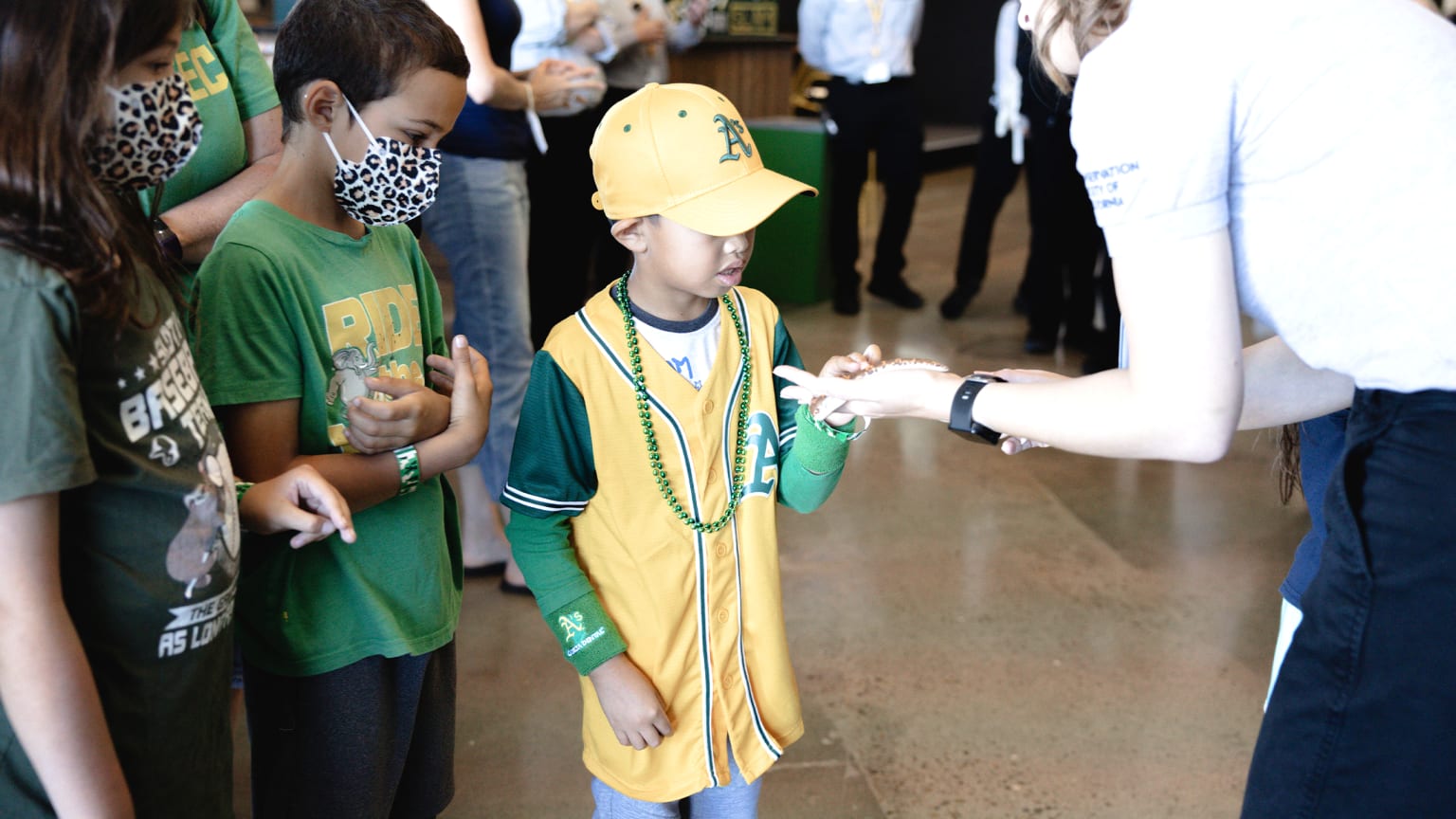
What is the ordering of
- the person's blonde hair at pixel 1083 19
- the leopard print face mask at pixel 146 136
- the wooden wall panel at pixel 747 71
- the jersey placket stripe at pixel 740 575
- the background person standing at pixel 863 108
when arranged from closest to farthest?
the leopard print face mask at pixel 146 136 < the person's blonde hair at pixel 1083 19 < the jersey placket stripe at pixel 740 575 < the background person standing at pixel 863 108 < the wooden wall panel at pixel 747 71

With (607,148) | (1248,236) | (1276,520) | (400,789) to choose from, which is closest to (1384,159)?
(1248,236)

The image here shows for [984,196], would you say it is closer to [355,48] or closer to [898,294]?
[898,294]

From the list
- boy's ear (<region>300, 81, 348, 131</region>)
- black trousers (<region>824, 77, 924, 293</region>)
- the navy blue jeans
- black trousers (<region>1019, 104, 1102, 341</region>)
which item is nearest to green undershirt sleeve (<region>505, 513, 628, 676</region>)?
boy's ear (<region>300, 81, 348, 131</region>)

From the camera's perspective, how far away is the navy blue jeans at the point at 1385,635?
108 centimetres

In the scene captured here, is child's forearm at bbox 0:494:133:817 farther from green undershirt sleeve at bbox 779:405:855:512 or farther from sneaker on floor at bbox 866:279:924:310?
sneaker on floor at bbox 866:279:924:310

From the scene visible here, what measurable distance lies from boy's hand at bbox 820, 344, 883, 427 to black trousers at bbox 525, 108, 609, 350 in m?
2.38

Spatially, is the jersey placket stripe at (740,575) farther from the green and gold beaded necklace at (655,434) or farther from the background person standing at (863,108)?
the background person standing at (863,108)

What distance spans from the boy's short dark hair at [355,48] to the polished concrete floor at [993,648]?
1.31 meters

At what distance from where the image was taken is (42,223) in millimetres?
932

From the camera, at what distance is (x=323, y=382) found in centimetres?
140

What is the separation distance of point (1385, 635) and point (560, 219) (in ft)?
10.4

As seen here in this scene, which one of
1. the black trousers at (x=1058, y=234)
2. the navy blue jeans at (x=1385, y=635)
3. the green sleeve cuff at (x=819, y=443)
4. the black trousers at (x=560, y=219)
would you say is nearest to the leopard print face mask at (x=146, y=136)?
the green sleeve cuff at (x=819, y=443)

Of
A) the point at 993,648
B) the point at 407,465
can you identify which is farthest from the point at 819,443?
the point at 993,648

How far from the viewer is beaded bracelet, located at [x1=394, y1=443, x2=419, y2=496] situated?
1.45m
